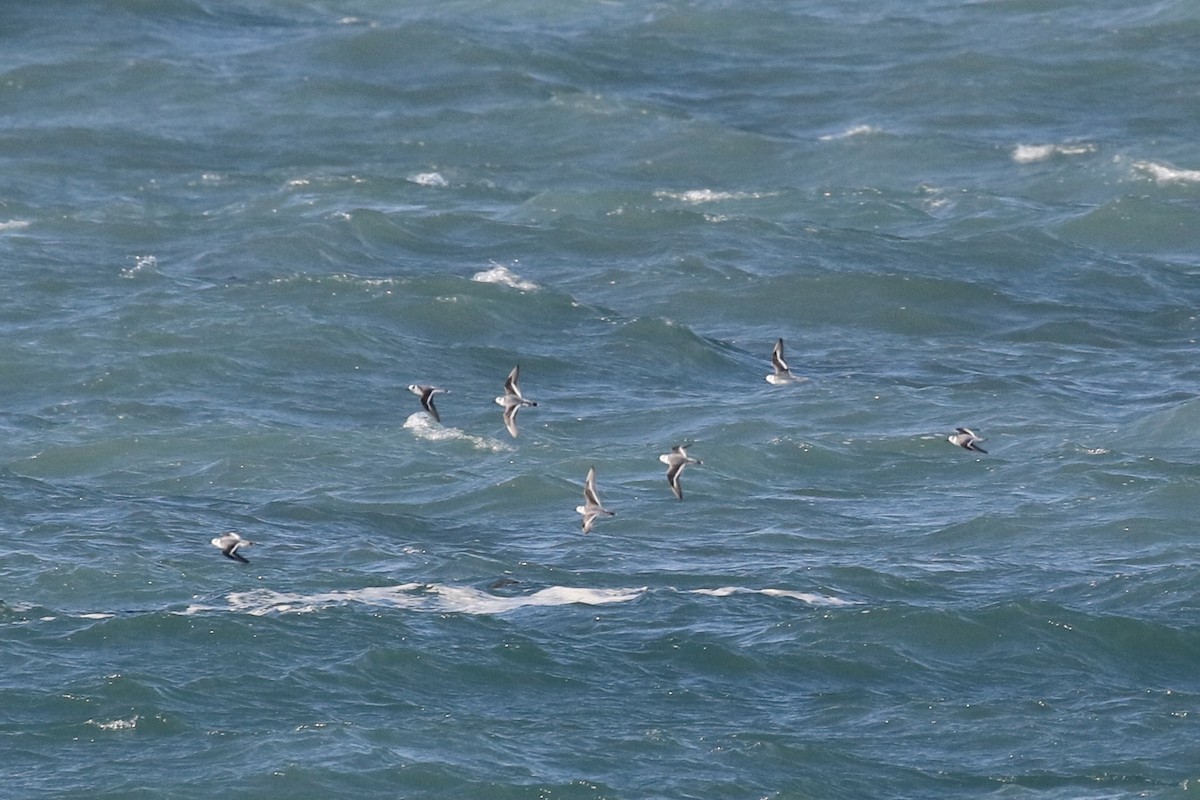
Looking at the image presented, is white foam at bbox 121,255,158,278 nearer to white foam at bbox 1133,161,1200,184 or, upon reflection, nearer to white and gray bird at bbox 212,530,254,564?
white and gray bird at bbox 212,530,254,564

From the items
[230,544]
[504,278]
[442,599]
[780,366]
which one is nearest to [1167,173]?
[504,278]

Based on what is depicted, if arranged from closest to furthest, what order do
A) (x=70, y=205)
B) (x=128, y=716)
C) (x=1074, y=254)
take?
1. (x=128, y=716)
2. (x=1074, y=254)
3. (x=70, y=205)

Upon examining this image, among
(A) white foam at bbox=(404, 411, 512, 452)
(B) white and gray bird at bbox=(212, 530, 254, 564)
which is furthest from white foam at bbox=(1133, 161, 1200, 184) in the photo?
(B) white and gray bird at bbox=(212, 530, 254, 564)

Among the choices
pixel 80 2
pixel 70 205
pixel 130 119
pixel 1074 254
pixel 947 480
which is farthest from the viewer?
pixel 80 2

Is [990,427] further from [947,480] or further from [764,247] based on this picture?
[764,247]

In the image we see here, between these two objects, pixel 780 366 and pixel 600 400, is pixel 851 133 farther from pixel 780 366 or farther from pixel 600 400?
pixel 780 366

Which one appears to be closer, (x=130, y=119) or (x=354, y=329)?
(x=354, y=329)

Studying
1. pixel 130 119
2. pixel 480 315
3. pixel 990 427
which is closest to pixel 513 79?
pixel 130 119
